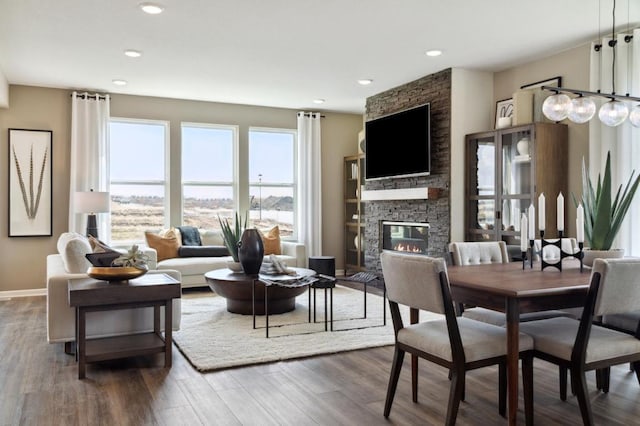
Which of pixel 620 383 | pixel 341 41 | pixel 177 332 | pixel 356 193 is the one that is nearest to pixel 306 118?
pixel 356 193

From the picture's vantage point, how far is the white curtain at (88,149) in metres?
6.63

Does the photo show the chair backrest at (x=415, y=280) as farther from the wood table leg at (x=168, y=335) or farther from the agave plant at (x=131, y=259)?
the agave plant at (x=131, y=259)

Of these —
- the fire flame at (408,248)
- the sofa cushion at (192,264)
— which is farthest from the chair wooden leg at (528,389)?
the sofa cushion at (192,264)

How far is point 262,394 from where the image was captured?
9.86 feet

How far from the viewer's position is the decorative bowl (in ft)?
11.3

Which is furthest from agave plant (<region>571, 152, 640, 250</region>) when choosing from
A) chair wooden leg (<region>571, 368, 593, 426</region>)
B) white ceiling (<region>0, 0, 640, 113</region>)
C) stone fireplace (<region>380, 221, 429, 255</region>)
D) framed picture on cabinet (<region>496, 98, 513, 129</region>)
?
stone fireplace (<region>380, 221, 429, 255</region>)

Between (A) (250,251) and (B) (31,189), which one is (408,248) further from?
(B) (31,189)

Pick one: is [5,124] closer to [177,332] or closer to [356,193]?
[177,332]

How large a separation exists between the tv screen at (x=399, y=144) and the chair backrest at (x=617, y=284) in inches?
143

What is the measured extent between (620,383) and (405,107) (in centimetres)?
410

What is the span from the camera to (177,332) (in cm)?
440

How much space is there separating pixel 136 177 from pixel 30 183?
1281 millimetres

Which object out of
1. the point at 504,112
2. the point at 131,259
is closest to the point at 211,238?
the point at 131,259

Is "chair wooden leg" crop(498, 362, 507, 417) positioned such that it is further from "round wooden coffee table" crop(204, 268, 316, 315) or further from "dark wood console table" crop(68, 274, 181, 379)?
"round wooden coffee table" crop(204, 268, 316, 315)
